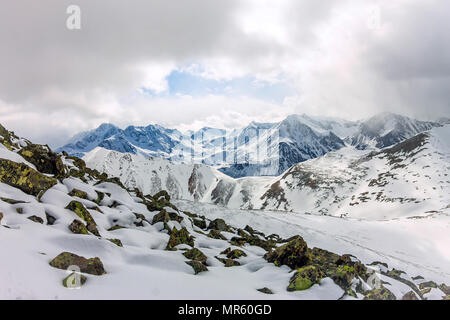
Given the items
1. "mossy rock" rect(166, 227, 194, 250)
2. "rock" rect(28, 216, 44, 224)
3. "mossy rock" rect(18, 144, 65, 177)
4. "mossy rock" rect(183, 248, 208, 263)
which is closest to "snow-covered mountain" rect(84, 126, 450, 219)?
"mossy rock" rect(166, 227, 194, 250)

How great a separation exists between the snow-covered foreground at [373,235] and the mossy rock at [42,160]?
3354 centimetres

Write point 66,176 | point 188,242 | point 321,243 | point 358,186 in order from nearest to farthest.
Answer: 1. point 188,242
2. point 66,176
3. point 321,243
4. point 358,186

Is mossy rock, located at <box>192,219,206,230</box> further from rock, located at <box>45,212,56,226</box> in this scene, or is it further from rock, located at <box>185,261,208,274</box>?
rock, located at <box>45,212,56,226</box>

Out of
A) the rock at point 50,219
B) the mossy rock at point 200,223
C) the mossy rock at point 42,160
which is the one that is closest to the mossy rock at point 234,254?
the rock at point 50,219

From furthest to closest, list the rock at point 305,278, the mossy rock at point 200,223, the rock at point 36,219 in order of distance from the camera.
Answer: the mossy rock at point 200,223, the rock at point 36,219, the rock at point 305,278

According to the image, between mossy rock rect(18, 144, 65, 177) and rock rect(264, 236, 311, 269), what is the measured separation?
1700 centimetres

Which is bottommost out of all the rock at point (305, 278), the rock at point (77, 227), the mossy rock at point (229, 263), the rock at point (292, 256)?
the mossy rock at point (229, 263)

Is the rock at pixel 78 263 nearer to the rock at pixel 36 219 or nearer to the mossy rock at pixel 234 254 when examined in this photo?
the rock at pixel 36 219

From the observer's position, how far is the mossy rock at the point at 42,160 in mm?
18453

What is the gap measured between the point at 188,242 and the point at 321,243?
97.0ft

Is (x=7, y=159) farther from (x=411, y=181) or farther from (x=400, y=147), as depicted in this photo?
(x=400, y=147)

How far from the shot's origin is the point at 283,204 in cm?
17988

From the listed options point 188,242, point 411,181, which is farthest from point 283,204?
point 188,242
